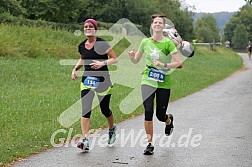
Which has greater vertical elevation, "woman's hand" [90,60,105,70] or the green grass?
"woman's hand" [90,60,105,70]

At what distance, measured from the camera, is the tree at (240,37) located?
132875 millimetres

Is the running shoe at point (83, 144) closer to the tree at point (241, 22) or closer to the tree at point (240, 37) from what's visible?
the tree at point (240, 37)

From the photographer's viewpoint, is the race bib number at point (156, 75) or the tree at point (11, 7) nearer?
the race bib number at point (156, 75)

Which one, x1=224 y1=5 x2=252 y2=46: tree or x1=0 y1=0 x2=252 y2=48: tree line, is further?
x1=224 y1=5 x2=252 y2=46: tree

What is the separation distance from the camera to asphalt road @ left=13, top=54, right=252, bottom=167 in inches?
290

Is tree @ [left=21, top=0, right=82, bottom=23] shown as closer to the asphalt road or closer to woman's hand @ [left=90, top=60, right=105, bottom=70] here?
the asphalt road

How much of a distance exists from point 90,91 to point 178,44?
153cm

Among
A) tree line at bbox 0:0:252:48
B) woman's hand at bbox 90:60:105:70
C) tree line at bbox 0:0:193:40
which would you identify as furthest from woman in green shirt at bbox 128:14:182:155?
tree line at bbox 0:0:193:40

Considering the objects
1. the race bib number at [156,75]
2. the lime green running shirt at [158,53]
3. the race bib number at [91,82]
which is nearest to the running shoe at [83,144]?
the race bib number at [91,82]

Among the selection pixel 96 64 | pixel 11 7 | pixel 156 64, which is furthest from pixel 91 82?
pixel 11 7

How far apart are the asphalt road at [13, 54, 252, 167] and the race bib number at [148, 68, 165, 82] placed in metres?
1.10

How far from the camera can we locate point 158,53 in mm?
7824

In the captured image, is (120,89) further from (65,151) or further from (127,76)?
(65,151)

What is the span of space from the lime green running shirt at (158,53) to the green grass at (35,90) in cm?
201
